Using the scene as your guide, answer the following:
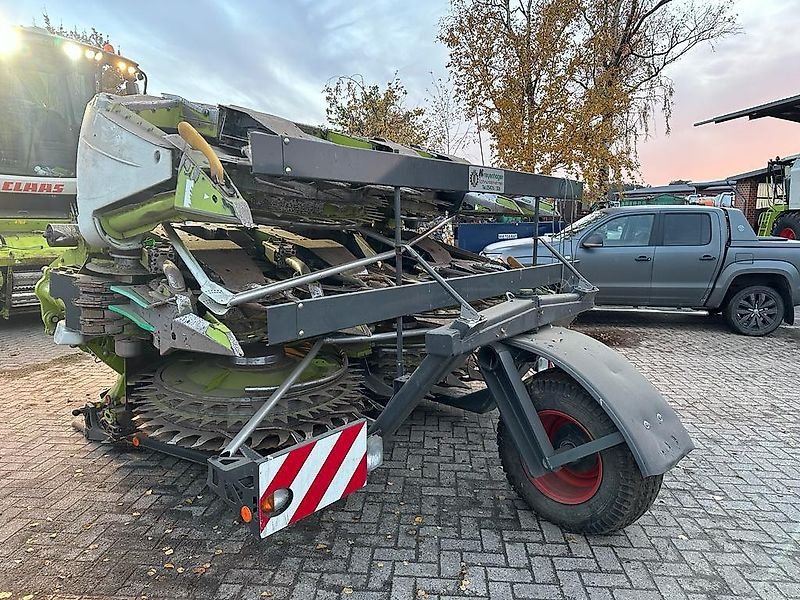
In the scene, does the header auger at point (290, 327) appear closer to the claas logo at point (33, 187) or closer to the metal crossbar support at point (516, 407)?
the metal crossbar support at point (516, 407)

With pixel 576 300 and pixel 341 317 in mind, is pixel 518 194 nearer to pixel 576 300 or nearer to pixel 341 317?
pixel 576 300

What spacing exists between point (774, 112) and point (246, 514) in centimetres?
2366

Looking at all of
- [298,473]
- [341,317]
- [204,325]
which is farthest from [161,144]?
[298,473]

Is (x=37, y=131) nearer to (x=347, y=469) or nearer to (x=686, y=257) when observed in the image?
(x=347, y=469)

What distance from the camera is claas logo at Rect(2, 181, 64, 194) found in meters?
7.33

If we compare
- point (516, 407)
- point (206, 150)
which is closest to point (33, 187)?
point (206, 150)

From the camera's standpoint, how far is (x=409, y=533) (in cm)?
301

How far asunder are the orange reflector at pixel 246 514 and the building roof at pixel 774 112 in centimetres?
2189

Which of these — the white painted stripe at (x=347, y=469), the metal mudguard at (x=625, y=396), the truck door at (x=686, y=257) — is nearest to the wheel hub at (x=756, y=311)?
the truck door at (x=686, y=257)

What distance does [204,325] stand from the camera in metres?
2.62

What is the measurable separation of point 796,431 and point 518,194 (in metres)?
3.08

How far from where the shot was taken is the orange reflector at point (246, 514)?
243 centimetres

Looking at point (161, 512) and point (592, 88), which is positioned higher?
point (592, 88)

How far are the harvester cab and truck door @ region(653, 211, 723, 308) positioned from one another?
7.40 meters
